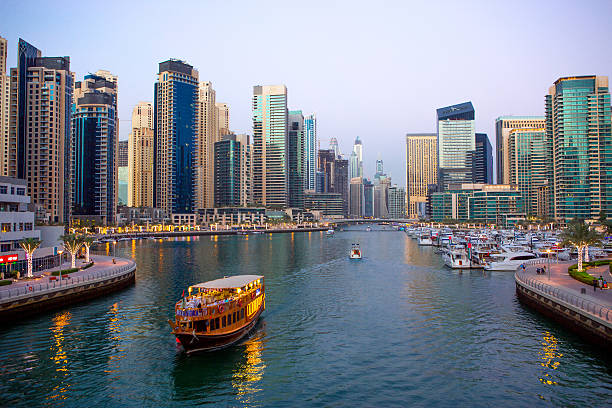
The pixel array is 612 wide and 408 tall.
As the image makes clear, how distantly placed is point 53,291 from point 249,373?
120ft

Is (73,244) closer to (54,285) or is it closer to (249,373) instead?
(54,285)

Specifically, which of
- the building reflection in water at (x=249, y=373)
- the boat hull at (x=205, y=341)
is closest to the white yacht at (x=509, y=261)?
the building reflection in water at (x=249, y=373)

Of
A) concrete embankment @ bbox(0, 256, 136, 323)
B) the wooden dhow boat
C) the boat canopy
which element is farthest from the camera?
concrete embankment @ bbox(0, 256, 136, 323)

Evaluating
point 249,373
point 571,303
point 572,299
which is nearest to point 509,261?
point 572,299

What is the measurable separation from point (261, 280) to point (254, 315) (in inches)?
280

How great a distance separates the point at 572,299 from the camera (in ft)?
157

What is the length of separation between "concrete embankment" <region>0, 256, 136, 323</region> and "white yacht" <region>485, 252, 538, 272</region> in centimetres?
7755

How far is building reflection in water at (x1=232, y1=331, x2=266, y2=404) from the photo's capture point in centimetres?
3274

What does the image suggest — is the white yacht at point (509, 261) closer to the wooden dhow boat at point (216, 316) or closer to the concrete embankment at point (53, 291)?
the wooden dhow boat at point (216, 316)

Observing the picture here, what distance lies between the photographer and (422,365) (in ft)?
125

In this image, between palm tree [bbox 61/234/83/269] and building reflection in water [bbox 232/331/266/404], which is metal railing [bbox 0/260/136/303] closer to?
palm tree [bbox 61/234/83/269]

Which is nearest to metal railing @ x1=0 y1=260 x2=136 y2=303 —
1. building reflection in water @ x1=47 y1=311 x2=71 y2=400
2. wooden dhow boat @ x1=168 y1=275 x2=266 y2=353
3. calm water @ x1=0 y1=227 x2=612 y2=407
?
calm water @ x1=0 y1=227 x2=612 y2=407

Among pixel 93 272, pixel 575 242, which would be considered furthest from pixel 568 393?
pixel 93 272

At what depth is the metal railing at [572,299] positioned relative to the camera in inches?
1612
